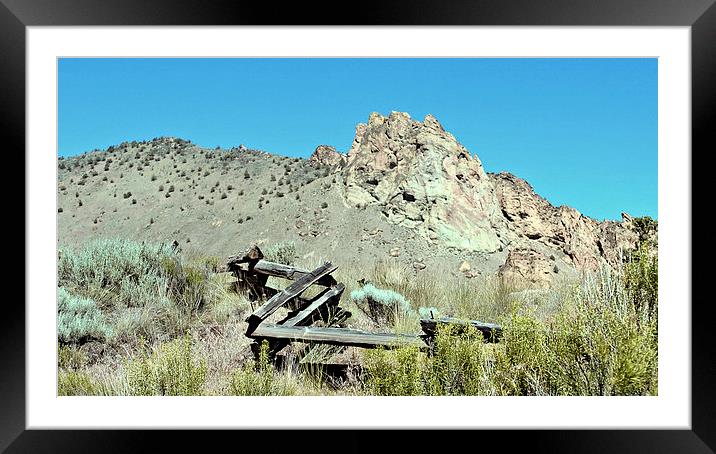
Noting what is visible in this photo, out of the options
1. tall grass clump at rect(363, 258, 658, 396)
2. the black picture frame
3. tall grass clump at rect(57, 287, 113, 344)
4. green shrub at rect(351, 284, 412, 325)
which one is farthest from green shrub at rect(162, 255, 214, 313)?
the black picture frame

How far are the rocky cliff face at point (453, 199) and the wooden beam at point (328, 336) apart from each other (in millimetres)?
16613

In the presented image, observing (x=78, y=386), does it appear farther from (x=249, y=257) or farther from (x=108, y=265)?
(x=108, y=265)

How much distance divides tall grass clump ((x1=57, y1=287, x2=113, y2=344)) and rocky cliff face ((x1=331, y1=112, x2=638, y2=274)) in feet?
53.9

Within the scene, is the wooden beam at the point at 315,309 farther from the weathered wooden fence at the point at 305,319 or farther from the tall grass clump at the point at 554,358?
the tall grass clump at the point at 554,358

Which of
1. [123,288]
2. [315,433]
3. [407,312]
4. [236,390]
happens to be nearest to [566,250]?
[407,312]

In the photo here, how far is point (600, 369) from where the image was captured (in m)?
3.75

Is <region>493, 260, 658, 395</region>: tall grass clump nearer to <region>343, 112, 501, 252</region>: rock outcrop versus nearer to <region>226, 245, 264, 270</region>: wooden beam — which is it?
<region>226, 245, 264, 270</region>: wooden beam

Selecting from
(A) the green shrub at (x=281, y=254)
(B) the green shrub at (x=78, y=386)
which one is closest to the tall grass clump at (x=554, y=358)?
(B) the green shrub at (x=78, y=386)

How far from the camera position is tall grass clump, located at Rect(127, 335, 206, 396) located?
4.17 metres

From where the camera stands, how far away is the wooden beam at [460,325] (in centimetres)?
455

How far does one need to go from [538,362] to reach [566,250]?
1885cm
